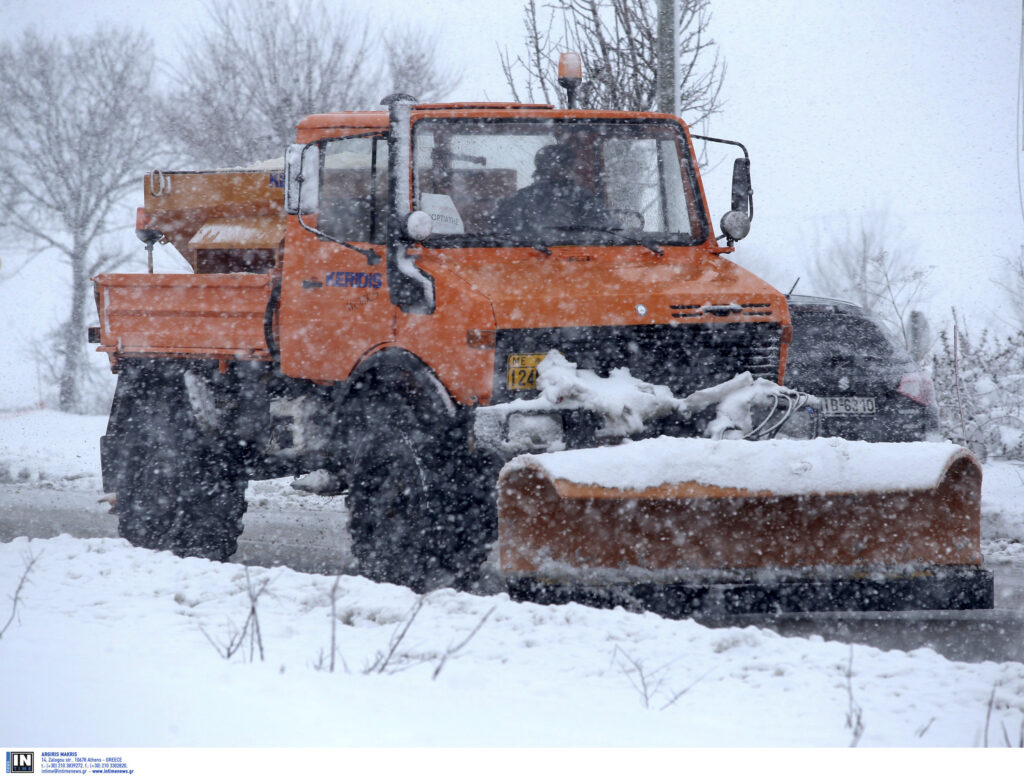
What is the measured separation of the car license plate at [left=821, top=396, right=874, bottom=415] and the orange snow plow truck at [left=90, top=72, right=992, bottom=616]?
7.02ft

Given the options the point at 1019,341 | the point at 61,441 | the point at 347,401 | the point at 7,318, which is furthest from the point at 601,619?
the point at 7,318

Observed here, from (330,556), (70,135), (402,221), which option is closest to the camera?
(402,221)

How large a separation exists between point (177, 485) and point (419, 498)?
2.52 m

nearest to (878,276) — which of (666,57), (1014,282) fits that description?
(1014,282)

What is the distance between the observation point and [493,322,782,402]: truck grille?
5039 mm

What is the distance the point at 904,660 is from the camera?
389 cm

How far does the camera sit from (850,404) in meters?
7.61

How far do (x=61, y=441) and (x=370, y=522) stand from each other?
10447 mm

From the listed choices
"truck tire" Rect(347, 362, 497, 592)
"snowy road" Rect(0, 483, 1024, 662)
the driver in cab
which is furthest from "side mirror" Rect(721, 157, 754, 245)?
"snowy road" Rect(0, 483, 1024, 662)

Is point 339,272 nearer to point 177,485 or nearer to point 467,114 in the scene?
point 467,114

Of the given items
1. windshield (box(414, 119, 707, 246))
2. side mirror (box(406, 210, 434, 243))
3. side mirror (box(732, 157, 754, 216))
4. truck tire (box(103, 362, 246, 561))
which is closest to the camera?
side mirror (box(406, 210, 434, 243))

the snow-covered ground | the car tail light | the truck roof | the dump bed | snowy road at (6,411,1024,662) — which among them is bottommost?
snowy road at (6,411,1024,662)

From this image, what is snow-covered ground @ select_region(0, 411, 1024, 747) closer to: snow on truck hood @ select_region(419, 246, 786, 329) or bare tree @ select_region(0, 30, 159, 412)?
snow on truck hood @ select_region(419, 246, 786, 329)

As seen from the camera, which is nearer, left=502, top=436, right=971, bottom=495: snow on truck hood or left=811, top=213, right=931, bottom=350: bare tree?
left=502, top=436, right=971, bottom=495: snow on truck hood
